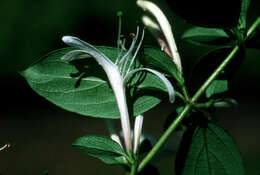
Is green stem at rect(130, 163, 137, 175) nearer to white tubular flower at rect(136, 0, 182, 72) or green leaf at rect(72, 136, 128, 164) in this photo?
green leaf at rect(72, 136, 128, 164)

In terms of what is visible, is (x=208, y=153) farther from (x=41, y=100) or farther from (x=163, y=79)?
(x=41, y=100)

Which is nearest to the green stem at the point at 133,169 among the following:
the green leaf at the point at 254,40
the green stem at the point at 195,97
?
the green stem at the point at 195,97

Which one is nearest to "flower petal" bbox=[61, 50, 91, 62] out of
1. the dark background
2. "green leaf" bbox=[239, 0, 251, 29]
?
"green leaf" bbox=[239, 0, 251, 29]

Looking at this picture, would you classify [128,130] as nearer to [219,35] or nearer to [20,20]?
[219,35]

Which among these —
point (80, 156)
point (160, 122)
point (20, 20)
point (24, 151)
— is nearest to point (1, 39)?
point (20, 20)

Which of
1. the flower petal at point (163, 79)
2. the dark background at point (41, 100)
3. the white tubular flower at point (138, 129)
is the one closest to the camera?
the flower petal at point (163, 79)

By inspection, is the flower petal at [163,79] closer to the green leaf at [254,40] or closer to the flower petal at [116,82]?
the flower petal at [116,82]
